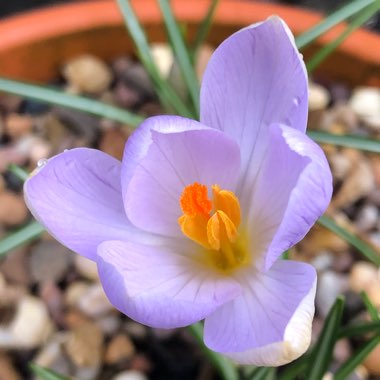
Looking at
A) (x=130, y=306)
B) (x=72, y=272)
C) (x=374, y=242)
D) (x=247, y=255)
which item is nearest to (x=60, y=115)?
(x=72, y=272)

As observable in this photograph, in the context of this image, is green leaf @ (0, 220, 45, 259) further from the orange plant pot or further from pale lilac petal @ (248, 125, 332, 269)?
the orange plant pot

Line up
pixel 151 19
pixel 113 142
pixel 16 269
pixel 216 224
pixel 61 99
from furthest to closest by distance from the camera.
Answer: pixel 151 19
pixel 113 142
pixel 16 269
pixel 61 99
pixel 216 224

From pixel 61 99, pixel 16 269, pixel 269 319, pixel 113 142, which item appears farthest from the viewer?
pixel 113 142

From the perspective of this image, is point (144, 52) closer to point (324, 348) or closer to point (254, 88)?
point (254, 88)

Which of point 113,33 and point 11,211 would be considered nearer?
point 11,211

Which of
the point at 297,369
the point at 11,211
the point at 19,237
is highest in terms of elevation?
the point at 19,237

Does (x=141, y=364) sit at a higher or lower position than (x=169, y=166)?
lower

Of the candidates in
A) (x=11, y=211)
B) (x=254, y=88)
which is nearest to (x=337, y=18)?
(x=254, y=88)

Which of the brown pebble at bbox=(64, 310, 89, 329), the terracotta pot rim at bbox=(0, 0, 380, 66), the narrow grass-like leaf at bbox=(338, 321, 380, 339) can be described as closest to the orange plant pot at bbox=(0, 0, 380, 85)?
the terracotta pot rim at bbox=(0, 0, 380, 66)
